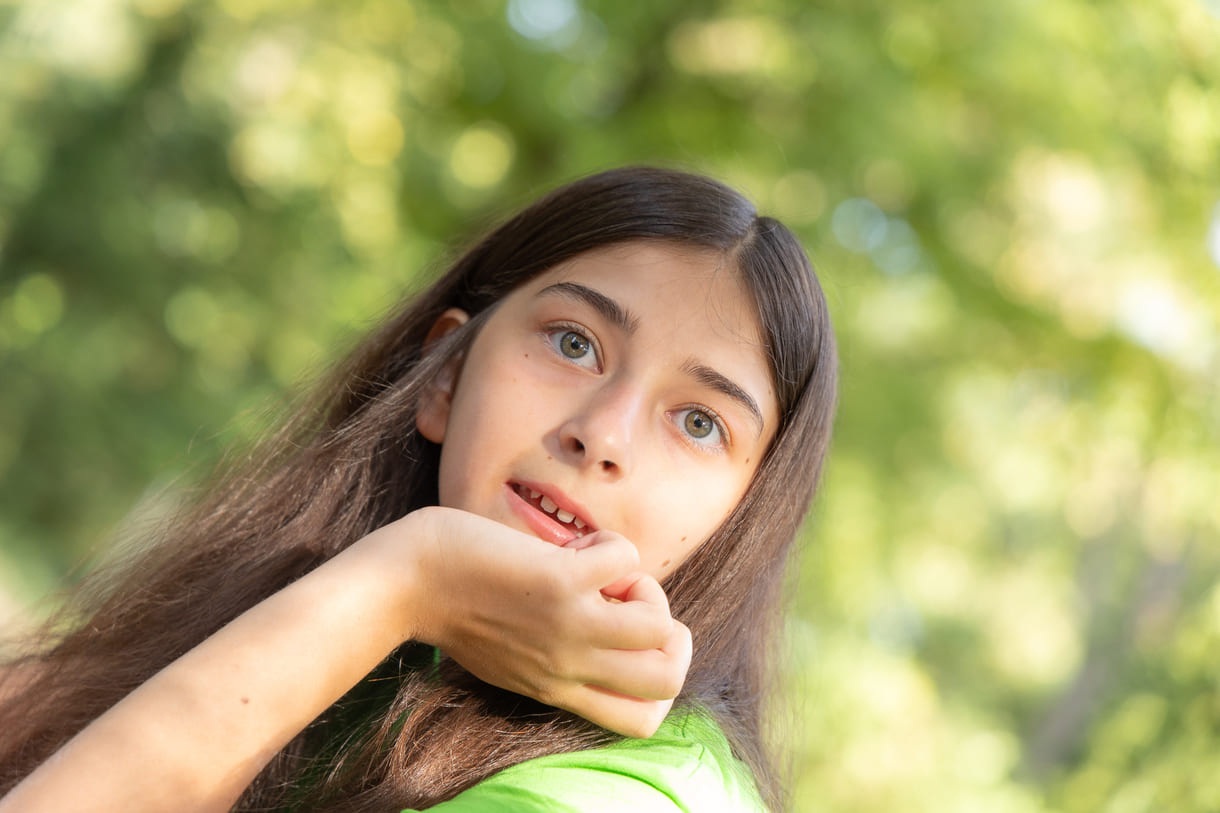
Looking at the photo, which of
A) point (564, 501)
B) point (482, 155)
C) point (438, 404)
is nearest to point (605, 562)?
point (564, 501)

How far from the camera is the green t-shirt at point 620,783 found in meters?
1.36

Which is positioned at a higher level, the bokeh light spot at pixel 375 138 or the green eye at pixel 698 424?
the bokeh light spot at pixel 375 138

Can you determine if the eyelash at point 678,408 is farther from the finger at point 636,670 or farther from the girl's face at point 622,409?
the finger at point 636,670

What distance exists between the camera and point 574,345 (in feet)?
5.74

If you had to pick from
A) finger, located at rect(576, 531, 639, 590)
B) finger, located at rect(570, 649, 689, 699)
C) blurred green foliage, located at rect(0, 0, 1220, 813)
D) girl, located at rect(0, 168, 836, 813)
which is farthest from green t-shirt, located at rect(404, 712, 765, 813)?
blurred green foliage, located at rect(0, 0, 1220, 813)

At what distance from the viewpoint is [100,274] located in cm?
719

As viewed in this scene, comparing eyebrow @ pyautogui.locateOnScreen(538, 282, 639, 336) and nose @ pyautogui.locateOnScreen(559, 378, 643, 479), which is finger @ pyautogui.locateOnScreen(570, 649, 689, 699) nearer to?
nose @ pyautogui.locateOnScreen(559, 378, 643, 479)

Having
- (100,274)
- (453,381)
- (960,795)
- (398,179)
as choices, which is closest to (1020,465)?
(960,795)

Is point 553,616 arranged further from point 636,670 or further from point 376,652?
point 376,652

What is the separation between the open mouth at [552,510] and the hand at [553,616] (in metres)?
0.18

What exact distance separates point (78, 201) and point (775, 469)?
Result: 6.51m

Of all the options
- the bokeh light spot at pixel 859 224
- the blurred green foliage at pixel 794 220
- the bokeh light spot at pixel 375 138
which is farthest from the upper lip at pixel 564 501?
the bokeh light spot at pixel 375 138

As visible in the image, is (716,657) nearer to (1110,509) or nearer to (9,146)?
(9,146)

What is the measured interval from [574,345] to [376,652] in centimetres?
57
